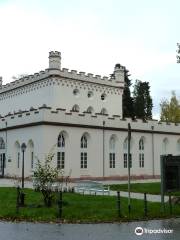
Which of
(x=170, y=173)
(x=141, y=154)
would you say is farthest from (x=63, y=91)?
(x=170, y=173)

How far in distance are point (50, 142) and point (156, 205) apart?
20.5 meters

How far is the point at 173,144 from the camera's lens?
48.4 meters

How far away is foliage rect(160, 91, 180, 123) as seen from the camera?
67.7m

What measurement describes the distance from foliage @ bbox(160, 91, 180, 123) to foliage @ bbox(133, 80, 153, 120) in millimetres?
2239

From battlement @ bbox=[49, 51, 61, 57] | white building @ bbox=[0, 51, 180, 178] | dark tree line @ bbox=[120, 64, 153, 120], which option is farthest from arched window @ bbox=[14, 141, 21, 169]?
dark tree line @ bbox=[120, 64, 153, 120]

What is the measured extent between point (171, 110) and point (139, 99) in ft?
17.6

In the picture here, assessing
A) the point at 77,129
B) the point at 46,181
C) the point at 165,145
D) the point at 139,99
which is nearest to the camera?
the point at 46,181

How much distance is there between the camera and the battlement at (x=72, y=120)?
122ft

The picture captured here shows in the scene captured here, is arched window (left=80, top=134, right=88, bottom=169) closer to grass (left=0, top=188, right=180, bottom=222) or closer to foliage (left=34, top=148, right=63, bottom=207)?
grass (left=0, top=188, right=180, bottom=222)

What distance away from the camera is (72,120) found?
127 feet

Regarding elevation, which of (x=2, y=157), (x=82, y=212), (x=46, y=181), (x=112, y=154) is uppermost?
(x=112, y=154)

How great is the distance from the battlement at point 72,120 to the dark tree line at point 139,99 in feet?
60.2

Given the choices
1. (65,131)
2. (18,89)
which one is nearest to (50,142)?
(65,131)

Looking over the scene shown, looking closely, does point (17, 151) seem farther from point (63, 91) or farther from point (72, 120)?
point (63, 91)
